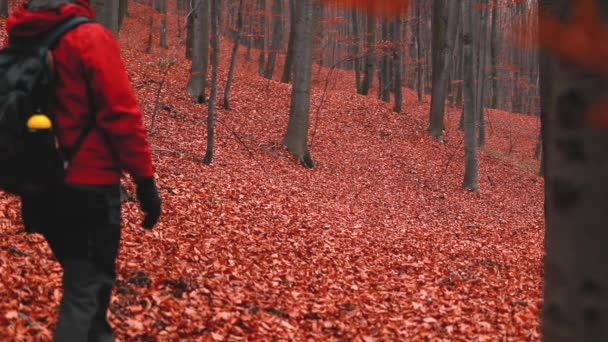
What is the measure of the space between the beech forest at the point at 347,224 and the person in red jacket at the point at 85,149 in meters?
1.12

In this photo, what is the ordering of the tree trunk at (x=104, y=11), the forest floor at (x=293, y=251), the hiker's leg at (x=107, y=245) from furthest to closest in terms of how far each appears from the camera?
the tree trunk at (x=104, y=11) < the forest floor at (x=293, y=251) < the hiker's leg at (x=107, y=245)

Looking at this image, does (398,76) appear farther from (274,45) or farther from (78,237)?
(78,237)

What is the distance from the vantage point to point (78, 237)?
2.52 meters

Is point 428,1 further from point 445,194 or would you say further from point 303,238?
point 303,238

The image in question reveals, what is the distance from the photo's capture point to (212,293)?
15.5ft

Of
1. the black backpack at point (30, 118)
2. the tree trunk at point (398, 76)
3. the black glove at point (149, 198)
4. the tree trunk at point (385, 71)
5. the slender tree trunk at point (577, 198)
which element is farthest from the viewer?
the tree trunk at point (385, 71)

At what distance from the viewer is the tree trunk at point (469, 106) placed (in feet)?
46.8

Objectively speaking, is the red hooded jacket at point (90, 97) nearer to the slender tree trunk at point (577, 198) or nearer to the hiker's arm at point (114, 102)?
the hiker's arm at point (114, 102)

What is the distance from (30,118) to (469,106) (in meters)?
13.5

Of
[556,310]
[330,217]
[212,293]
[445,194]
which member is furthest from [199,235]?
[445,194]

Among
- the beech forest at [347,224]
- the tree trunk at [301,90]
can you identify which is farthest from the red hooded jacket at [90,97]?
the tree trunk at [301,90]

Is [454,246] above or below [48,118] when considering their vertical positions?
below

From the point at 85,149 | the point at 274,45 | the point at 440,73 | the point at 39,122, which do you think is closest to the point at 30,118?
the point at 39,122

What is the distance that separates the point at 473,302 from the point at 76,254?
4.58 meters
